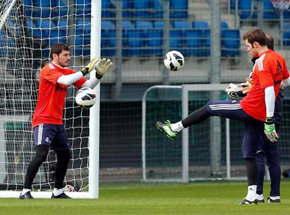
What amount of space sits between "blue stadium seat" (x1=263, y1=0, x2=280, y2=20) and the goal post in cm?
250

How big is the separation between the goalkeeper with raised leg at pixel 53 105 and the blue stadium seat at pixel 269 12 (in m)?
8.37

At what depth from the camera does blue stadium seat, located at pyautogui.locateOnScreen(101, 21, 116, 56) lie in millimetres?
18812

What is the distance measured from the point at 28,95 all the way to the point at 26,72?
329mm

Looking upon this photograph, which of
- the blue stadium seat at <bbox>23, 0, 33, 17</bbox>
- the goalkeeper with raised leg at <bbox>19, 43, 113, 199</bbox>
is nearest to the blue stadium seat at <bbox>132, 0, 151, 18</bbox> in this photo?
the blue stadium seat at <bbox>23, 0, 33, 17</bbox>

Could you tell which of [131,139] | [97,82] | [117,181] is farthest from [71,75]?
[131,139]

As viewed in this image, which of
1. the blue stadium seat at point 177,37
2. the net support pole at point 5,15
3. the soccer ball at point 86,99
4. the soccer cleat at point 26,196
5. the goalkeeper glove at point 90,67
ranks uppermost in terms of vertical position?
the blue stadium seat at point 177,37

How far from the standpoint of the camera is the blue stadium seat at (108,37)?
61.7 ft

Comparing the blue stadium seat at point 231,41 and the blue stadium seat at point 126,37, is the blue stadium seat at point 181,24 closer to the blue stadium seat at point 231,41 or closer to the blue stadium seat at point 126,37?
the blue stadium seat at point 231,41

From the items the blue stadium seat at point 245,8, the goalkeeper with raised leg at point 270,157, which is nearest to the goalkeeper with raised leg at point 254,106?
the goalkeeper with raised leg at point 270,157

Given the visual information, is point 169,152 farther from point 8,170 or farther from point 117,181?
point 8,170

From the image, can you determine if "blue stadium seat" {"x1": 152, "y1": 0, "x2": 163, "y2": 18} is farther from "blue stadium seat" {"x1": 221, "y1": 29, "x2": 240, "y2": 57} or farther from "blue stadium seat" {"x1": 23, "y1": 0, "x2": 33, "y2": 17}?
"blue stadium seat" {"x1": 23, "y1": 0, "x2": 33, "y2": 17}

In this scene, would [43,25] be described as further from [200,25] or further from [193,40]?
[200,25]

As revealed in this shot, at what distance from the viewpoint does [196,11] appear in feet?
65.4

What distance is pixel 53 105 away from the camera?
11.6 m
